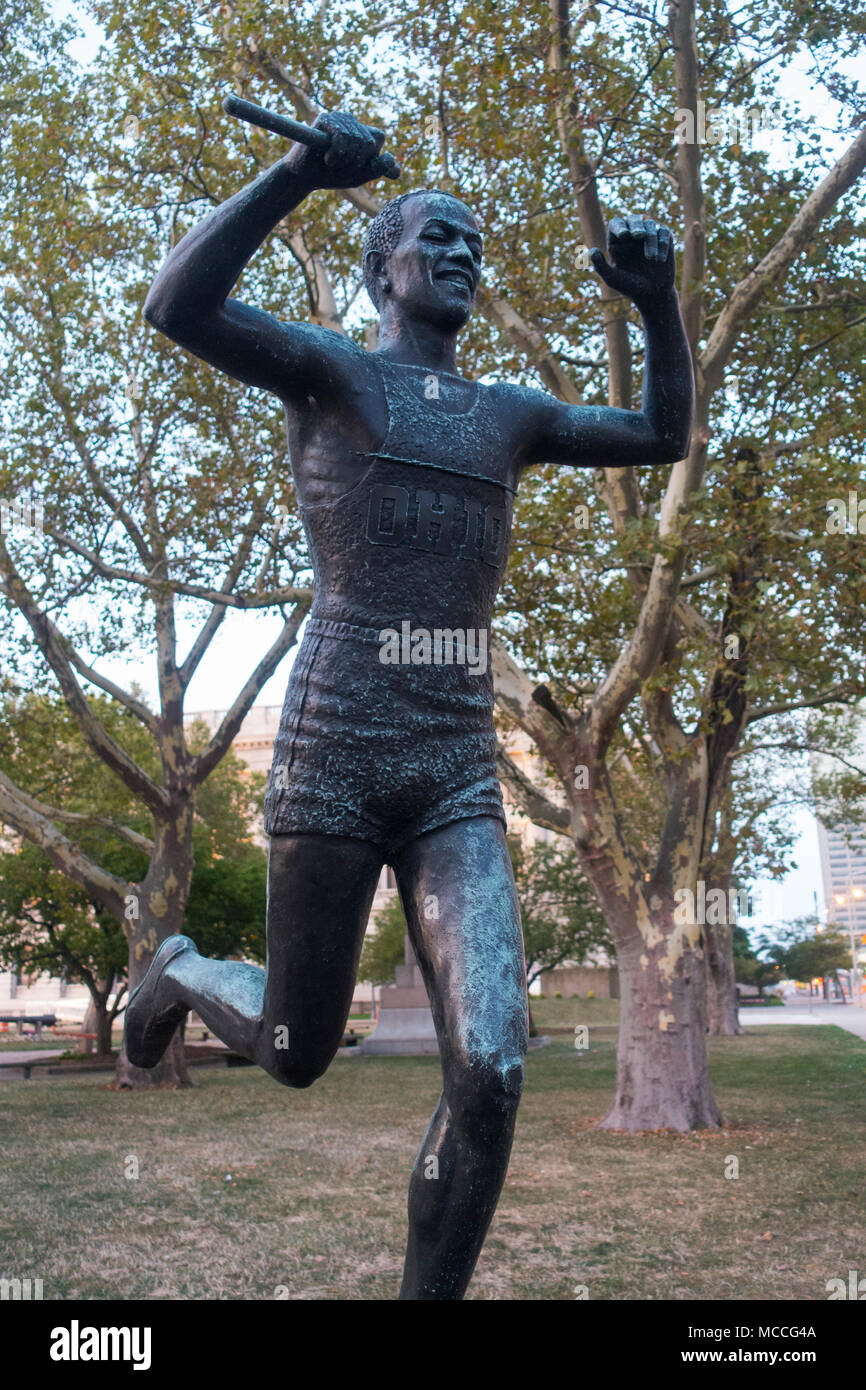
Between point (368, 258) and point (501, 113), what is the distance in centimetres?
838

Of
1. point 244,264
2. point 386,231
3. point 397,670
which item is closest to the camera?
point 244,264

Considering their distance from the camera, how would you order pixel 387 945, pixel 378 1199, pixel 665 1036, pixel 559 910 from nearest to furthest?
pixel 378 1199, pixel 665 1036, pixel 559 910, pixel 387 945

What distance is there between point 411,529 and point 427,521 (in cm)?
5

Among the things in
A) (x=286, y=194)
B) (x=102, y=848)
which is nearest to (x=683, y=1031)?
(x=286, y=194)

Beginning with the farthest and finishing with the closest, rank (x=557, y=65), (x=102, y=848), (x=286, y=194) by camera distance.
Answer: (x=102, y=848) → (x=557, y=65) → (x=286, y=194)

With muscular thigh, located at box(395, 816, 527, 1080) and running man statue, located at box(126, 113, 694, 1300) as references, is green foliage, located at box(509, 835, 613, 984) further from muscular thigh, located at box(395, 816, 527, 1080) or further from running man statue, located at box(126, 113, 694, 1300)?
muscular thigh, located at box(395, 816, 527, 1080)

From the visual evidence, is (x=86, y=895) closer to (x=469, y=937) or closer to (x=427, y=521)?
(x=427, y=521)

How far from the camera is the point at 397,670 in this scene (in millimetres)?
3006

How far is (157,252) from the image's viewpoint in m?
16.3

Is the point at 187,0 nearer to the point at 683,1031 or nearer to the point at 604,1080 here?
the point at 683,1031

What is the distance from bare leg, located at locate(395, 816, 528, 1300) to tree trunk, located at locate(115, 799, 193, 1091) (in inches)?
593

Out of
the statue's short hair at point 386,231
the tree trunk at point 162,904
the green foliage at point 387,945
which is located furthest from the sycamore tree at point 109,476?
the green foliage at point 387,945

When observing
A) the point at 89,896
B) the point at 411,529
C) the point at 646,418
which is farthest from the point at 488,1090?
the point at 89,896

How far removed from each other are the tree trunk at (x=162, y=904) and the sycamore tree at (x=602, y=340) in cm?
382
